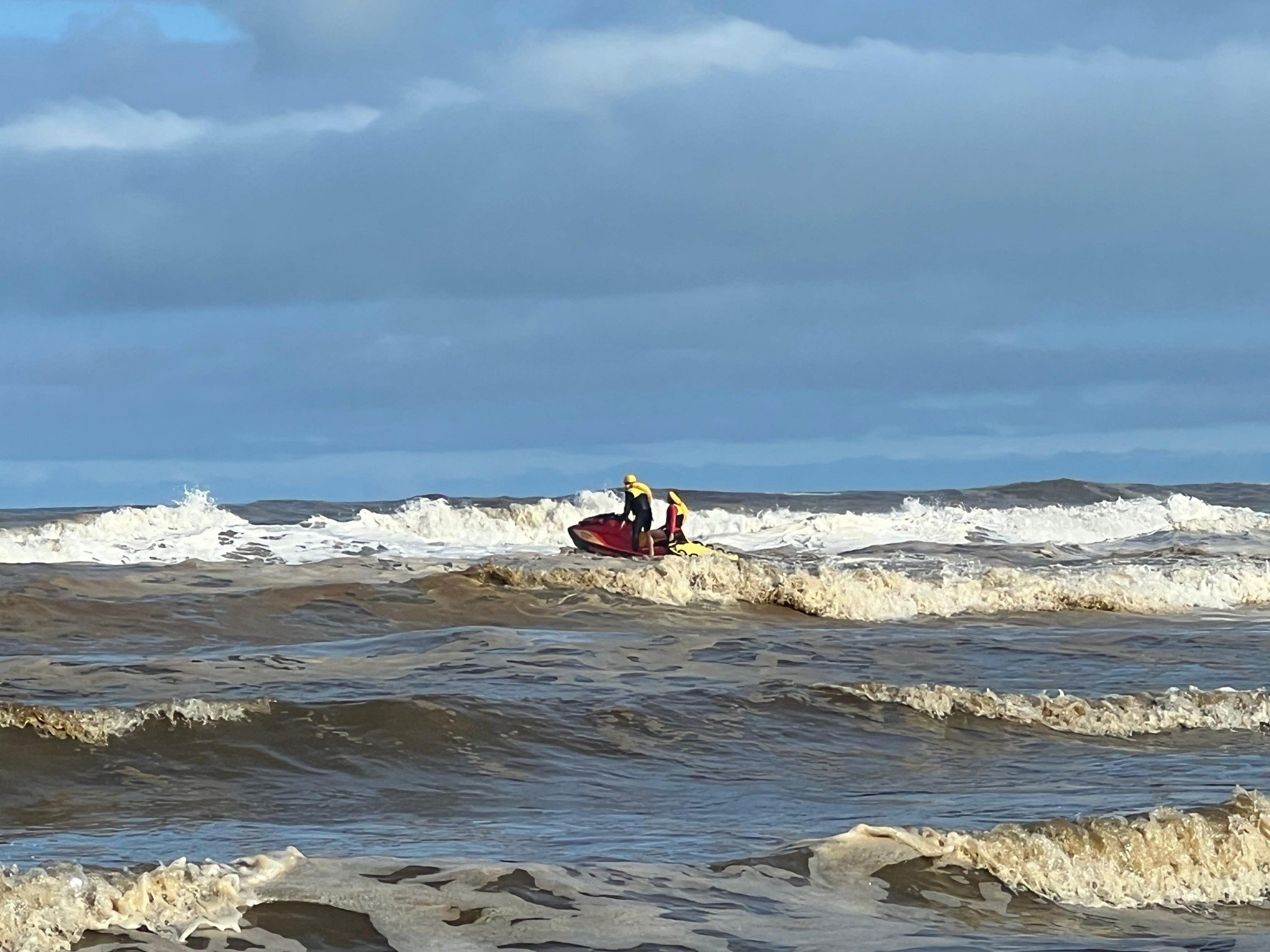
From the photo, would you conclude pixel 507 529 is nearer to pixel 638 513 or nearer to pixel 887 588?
pixel 638 513

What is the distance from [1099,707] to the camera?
12.3 metres

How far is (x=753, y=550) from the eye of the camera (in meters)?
36.4

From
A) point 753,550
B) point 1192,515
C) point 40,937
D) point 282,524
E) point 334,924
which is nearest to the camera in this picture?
point 40,937

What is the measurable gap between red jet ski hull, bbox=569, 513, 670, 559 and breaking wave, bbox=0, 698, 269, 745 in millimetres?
15623

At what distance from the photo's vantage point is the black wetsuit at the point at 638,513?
26.9 m

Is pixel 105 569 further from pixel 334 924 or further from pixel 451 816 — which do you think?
pixel 334 924

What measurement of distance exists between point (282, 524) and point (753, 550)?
38.9ft

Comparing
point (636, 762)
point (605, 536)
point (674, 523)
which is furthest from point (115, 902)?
point (605, 536)

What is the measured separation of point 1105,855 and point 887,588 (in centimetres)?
1388

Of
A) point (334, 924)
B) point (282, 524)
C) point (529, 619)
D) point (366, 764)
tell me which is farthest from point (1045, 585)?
point (282, 524)

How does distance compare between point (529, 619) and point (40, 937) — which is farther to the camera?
point (529, 619)

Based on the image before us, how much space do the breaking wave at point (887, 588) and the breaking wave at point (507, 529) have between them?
472 inches

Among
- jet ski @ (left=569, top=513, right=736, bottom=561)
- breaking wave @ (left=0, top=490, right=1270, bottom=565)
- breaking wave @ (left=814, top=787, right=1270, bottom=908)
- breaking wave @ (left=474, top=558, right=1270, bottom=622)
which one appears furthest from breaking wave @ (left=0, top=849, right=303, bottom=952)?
breaking wave @ (left=0, top=490, right=1270, bottom=565)

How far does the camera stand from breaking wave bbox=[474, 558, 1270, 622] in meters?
Result: 21.3
